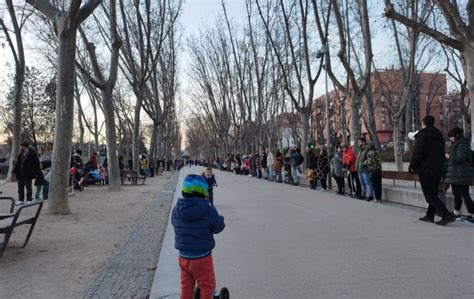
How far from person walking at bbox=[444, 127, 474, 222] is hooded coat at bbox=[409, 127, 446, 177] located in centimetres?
33

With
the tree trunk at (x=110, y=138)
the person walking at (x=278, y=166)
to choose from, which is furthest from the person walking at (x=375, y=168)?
the person walking at (x=278, y=166)

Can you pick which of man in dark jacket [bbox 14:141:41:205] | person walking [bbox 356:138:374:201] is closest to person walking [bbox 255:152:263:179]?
person walking [bbox 356:138:374:201]

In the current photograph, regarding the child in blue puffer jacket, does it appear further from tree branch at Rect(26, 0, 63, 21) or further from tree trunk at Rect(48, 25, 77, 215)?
tree branch at Rect(26, 0, 63, 21)

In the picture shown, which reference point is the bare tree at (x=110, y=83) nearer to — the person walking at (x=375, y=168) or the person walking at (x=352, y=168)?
the person walking at (x=352, y=168)

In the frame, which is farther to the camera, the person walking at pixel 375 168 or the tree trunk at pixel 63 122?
the person walking at pixel 375 168

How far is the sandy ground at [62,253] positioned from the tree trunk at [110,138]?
26.1 ft

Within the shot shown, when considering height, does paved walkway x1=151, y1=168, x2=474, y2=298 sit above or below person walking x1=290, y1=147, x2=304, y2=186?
below

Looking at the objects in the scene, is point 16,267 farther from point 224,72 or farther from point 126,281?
point 224,72

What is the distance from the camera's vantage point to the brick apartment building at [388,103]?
4469cm

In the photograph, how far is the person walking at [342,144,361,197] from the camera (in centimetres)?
1525

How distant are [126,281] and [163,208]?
313 inches

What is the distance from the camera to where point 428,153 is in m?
9.04

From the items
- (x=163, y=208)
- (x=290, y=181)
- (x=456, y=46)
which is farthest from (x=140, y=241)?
(x=290, y=181)

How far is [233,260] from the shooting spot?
6730mm
